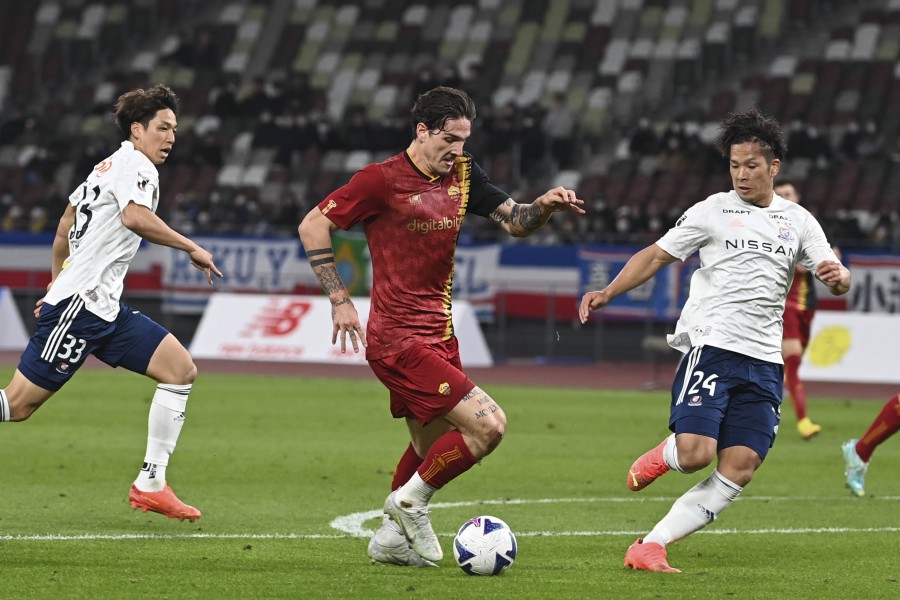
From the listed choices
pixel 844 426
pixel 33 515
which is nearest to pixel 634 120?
pixel 844 426

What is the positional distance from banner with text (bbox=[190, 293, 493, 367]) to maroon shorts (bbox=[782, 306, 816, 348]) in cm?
809

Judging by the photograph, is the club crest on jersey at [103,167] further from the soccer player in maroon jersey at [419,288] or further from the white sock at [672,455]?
the white sock at [672,455]

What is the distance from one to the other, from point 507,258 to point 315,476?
13476mm

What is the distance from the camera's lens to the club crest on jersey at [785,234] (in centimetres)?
732

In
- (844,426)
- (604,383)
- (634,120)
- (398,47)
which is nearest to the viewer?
(844,426)

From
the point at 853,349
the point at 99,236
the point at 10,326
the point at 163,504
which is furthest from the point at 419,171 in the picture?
the point at 10,326

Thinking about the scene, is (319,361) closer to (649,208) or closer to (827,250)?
(649,208)

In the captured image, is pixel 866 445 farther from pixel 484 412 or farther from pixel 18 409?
pixel 18 409

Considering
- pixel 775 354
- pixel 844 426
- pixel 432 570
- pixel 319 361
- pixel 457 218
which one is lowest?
pixel 319 361

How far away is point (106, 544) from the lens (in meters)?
7.68

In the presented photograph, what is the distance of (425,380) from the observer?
23.2 feet

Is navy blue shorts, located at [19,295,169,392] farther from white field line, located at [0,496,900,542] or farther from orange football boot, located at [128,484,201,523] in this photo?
white field line, located at [0,496,900,542]

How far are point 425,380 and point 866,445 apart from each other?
172 inches

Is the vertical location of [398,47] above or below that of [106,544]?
above
